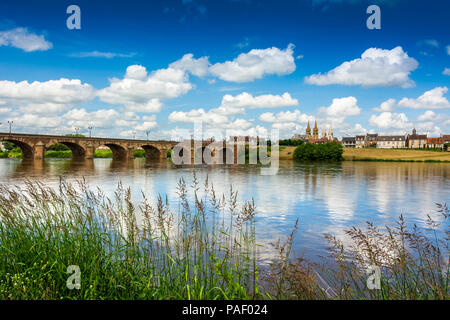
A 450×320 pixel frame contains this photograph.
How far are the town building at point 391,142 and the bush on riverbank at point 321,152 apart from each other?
10273cm

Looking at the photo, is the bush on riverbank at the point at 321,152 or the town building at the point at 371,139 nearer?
the bush on riverbank at the point at 321,152

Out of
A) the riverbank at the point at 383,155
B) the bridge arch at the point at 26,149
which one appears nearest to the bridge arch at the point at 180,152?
the riverbank at the point at 383,155

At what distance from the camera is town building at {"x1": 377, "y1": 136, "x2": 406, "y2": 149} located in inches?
7254

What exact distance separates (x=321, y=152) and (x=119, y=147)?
200ft

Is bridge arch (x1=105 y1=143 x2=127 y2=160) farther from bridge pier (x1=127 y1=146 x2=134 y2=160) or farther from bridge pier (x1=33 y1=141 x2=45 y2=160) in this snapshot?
bridge pier (x1=33 y1=141 x2=45 y2=160)

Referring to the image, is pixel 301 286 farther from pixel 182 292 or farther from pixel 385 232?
pixel 385 232

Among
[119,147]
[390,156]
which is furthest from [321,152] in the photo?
[119,147]

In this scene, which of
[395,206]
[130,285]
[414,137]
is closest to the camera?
[130,285]

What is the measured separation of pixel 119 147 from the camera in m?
93.8

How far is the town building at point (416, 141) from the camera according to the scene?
17925 cm

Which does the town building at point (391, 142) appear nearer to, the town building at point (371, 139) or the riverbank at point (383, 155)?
the town building at point (371, 139)
